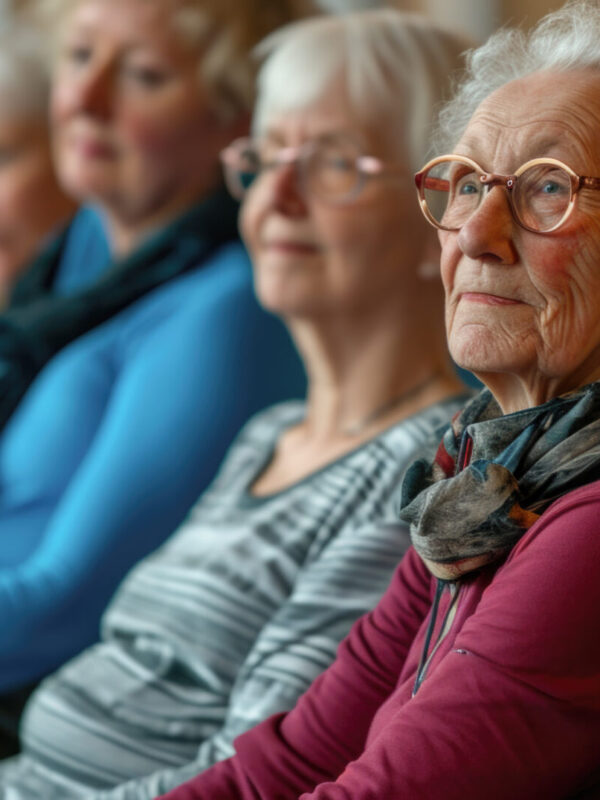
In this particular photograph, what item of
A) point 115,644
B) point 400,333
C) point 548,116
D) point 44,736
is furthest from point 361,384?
point 548,116

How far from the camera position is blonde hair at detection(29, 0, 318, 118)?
225 cm

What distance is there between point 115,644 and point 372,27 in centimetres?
87

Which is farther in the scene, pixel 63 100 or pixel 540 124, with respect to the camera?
pixel 63 100

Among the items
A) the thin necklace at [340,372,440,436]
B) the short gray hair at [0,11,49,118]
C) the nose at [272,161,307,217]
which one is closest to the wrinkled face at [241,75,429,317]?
the nose at [272,161,307,217]

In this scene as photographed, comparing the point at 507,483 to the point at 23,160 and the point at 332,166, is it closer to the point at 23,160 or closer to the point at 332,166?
the point at 332,166

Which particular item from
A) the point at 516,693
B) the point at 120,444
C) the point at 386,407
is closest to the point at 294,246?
the point at 386,407

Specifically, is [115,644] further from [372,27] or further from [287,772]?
[372,27]

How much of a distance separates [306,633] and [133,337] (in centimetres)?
103

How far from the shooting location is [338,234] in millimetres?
1604

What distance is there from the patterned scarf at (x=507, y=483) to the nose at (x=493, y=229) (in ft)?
A: 0.34

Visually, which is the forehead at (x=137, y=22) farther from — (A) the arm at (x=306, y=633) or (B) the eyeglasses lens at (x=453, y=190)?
(B) the eyeglasses lens at (x=453, y=190)

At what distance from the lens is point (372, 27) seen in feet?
5.31

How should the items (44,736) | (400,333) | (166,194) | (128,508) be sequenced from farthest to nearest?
(166,194)
(128,508)
(400,333)
(44,736)

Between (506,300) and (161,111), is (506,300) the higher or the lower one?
the lower one
